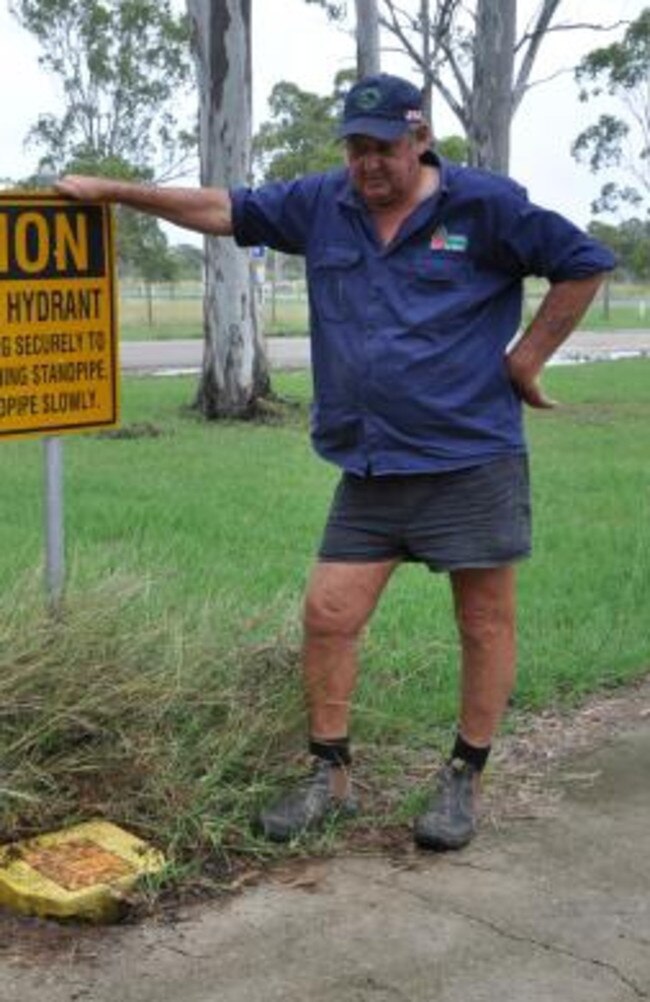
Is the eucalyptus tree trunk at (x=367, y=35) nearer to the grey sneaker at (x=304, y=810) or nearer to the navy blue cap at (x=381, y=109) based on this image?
the navy blue cap at (x=381, y=109)

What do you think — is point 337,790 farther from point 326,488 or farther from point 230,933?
point 326,488

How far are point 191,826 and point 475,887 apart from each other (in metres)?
0.75

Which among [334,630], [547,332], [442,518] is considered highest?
[547,332]

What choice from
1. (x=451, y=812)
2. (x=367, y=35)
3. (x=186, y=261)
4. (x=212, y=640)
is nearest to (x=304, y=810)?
(x=451, y=812)

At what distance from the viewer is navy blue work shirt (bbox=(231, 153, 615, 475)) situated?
390cm

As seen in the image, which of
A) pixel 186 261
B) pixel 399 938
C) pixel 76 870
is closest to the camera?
pixel 399 938

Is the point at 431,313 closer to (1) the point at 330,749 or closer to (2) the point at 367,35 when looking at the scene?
(1) the point at 330,749

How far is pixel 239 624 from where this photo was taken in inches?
191

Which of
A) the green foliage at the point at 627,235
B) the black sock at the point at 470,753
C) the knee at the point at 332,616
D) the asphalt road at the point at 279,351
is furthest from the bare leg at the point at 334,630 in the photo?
the green foliage at the point at 627,235

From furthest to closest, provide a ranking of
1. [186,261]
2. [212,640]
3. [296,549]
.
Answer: [186,261] < [296,549] < [212,640]

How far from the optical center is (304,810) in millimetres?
4000

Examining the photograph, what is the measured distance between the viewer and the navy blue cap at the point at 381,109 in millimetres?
3842

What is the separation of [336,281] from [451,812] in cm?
148

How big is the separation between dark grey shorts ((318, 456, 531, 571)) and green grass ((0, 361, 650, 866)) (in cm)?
63
